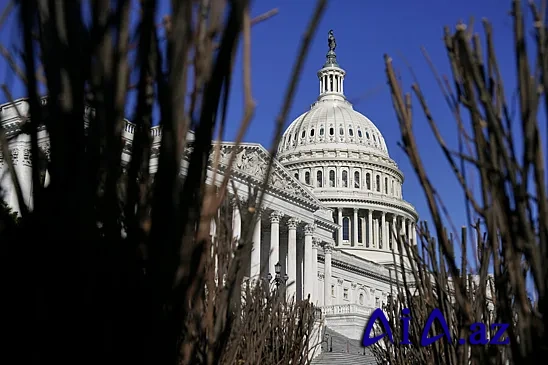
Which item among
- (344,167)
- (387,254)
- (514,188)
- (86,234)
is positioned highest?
(344,167)

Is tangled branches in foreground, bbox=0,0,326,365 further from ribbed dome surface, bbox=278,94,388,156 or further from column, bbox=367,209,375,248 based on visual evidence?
ribbed dome surface, bbox=278,94,388,156

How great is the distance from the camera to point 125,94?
3527 mm

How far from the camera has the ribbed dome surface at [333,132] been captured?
119m

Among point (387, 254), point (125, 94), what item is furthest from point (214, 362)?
point (387, 254)

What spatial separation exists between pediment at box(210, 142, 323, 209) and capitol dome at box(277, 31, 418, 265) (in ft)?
153

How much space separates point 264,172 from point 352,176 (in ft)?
188

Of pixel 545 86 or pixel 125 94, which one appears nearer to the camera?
pixel 125 94

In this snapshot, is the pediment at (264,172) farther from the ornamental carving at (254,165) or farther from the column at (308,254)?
the column at (308,254)

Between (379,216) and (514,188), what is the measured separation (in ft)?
371

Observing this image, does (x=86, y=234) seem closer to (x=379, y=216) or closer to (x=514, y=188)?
(x=514, y=188)

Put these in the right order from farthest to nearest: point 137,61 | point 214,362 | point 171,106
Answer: point 214,362
point 137,61
point 171,106

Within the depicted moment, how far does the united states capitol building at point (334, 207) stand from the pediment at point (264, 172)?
8 cm

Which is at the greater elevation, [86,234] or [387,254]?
[387,254]

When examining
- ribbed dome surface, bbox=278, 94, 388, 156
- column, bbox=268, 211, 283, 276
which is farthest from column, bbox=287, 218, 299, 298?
ribbed dome surface, bbox=278, 94, 388, 156
